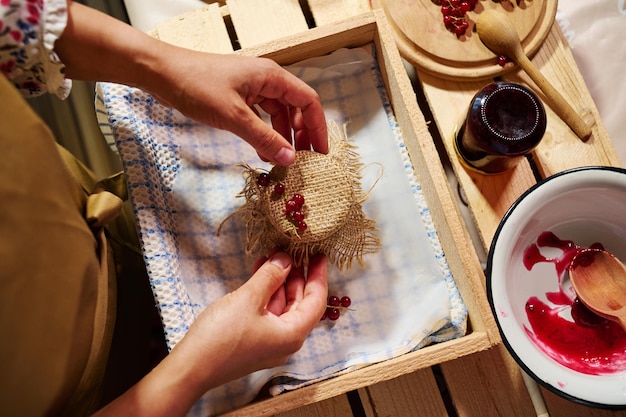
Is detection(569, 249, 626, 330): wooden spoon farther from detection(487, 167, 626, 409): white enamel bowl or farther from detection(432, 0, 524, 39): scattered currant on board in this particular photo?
detection(432, 0, 524, 39): scattered currant on board

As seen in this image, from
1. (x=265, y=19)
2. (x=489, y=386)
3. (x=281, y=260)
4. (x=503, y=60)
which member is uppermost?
(x=265, y=19)

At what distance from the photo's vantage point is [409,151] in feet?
2.28

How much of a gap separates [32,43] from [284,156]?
275mm

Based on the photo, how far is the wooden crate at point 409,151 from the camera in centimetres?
57

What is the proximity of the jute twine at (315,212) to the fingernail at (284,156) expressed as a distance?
0.9 inches

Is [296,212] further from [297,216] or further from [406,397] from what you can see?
[406,397]

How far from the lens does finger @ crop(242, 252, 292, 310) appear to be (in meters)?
0.54

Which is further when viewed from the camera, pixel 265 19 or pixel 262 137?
pixel 265 19

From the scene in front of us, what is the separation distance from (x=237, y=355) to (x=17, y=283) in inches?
8.6

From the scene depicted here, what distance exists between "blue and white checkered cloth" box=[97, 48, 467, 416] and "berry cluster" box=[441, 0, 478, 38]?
120 mm

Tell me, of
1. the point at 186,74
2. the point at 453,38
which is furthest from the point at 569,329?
the point at 186,74

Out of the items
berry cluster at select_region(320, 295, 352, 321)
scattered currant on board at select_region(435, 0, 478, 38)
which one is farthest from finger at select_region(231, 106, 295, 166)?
scattered currant on board at select_region(435, 0, 478, 38)

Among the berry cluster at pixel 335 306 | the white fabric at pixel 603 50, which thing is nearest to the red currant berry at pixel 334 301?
the berry cluster at pixel 335 306

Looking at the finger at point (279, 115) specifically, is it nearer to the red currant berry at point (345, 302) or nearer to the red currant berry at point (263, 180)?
the red currant berry at point (263, 180)
